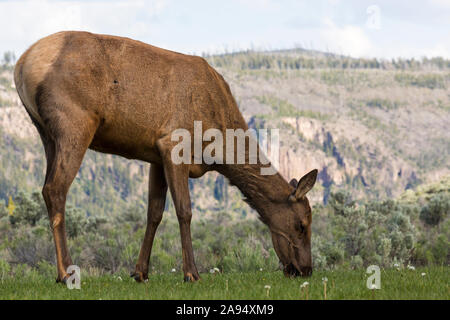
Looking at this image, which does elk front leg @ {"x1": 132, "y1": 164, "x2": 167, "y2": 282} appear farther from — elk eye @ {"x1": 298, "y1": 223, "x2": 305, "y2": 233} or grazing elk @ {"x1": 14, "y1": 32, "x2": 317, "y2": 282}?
elk eye @ {"x1": 298, "y1": 223, "x2": 305, "y2": 233}

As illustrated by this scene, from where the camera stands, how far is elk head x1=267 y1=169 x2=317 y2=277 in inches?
335

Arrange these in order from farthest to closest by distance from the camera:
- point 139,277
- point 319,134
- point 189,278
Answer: point 319,134 < point 139,277 < point 189,278

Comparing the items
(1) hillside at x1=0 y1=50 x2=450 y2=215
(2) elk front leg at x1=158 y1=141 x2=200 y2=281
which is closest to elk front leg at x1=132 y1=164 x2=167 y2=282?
(2) elk front leg at x1=158 y1=141 x2=200 y2=281

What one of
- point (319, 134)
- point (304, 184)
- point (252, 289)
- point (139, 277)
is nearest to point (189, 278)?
point (139, 277)

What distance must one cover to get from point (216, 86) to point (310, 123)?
12343 cm

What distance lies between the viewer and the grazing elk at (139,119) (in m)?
7.44

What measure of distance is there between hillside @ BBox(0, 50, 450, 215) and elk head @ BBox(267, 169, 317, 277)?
95280 millimetres

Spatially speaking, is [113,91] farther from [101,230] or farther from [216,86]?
[101,230]

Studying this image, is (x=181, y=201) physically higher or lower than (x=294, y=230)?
higher

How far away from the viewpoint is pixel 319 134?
131625mm

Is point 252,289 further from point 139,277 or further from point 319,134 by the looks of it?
point 319,134

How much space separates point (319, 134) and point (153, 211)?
125m

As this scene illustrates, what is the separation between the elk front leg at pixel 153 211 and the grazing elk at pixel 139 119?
0.01m
